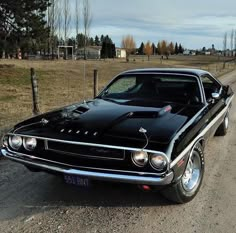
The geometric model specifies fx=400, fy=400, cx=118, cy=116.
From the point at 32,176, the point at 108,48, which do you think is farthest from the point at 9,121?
the point at 108,48

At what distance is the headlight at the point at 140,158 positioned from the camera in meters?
3.79

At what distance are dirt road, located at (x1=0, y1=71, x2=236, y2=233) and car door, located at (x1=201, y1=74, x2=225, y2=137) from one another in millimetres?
887

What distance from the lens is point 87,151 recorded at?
13.1ft

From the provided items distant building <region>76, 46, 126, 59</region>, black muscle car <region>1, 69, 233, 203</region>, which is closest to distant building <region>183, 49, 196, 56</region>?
distant building <region>76, 46, 126, 59</region>

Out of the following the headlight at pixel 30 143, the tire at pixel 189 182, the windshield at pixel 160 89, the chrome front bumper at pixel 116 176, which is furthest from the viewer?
the windshield at pixel 160 89

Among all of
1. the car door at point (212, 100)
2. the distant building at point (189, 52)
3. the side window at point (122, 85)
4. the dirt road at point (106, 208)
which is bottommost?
the distant building at point (189, 52)

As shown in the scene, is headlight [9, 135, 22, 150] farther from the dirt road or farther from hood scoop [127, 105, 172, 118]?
hood scoop [127, 105, 172, 118]

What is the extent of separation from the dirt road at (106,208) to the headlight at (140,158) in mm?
474

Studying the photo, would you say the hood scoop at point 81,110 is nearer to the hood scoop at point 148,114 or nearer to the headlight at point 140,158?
the hood scoop at point 148,114

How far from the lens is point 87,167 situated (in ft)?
13.0

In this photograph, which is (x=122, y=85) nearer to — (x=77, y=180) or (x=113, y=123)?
(x=113, y=123)

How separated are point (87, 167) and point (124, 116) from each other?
78 centimetres

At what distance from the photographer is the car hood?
3.92 meters

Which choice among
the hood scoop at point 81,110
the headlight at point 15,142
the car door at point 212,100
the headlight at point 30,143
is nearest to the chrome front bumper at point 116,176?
the headlight at point 30,143
